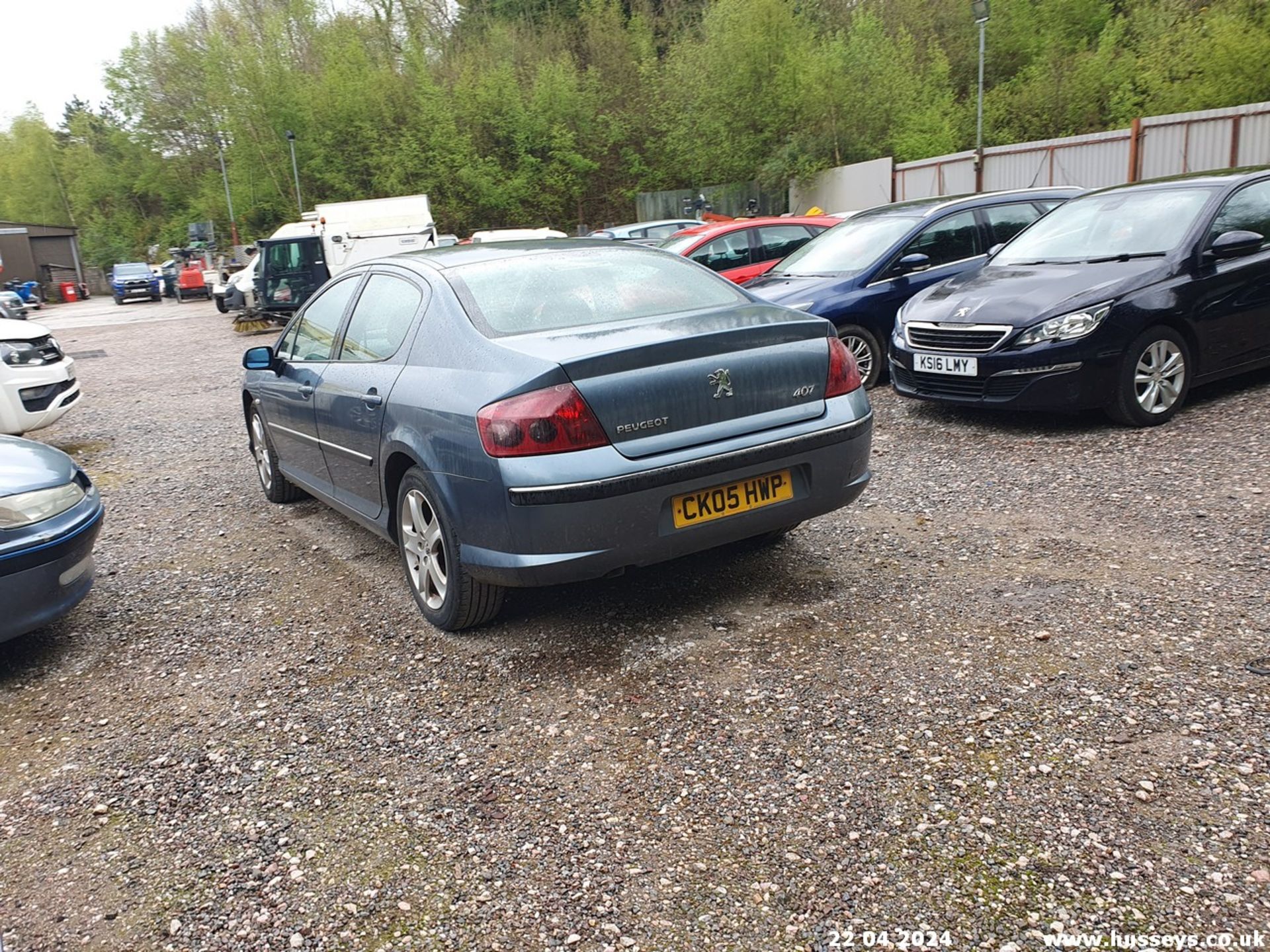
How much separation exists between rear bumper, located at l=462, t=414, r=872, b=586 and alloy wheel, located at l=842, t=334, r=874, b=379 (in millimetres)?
4967

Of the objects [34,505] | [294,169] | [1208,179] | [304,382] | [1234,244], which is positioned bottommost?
[34,505]

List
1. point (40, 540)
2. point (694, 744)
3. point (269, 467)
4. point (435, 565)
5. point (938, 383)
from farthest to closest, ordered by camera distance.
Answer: point (938, 383) → point (269, 467) → point (435, 565) → point (40, 540) → point (694, 744)

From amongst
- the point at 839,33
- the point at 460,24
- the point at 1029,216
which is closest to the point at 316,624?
the point at 1029,216

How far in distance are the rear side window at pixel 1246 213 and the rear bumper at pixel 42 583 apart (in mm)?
6958

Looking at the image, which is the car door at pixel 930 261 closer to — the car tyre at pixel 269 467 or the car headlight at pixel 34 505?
the car tyre at pixel 269 467

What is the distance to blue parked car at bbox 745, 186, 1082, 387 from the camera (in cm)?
875

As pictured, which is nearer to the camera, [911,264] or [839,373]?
[839,373]

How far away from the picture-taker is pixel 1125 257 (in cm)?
685

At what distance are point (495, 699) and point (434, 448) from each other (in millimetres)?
998

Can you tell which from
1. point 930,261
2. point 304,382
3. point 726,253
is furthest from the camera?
point 726,253

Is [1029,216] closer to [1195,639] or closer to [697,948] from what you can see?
[1195,639]

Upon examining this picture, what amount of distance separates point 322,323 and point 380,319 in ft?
2.87

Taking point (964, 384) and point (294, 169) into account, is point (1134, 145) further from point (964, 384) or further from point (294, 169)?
point (294, 169)

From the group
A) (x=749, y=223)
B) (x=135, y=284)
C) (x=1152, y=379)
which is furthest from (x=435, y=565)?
(x=135, y=284)
